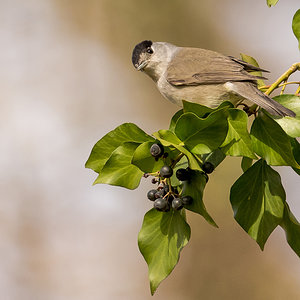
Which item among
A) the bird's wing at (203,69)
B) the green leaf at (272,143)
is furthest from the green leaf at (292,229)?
the bird's wing at (203,69)

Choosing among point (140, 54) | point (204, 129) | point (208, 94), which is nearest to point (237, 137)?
point (204, 129)

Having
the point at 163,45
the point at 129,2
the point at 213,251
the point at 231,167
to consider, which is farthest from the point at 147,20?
the point at 163,45

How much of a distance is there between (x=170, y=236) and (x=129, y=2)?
352 centimetres

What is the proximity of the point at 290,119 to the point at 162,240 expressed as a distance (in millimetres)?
370

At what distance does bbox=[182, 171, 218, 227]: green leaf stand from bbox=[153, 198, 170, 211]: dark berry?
44 mm

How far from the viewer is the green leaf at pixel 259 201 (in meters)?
1.13

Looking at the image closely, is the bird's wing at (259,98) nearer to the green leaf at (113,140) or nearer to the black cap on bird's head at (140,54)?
A: the green leaf at (113,140)

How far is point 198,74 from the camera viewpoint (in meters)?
1.60

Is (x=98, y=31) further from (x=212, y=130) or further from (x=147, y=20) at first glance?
(x=212, y=130)

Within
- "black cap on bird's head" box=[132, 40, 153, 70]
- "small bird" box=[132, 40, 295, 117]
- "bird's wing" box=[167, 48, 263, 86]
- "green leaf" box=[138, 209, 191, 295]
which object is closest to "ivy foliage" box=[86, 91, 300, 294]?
"green leaf" box=[138, 209, 191, 295]

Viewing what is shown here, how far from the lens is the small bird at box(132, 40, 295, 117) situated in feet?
4.88

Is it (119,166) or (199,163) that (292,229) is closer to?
(199,163)

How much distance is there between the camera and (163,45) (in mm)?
1895

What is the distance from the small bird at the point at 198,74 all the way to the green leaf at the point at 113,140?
Answer: 34 cm
